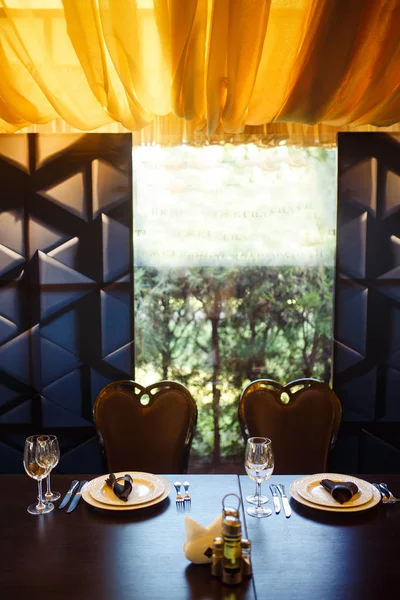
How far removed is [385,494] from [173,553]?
0.75 meters

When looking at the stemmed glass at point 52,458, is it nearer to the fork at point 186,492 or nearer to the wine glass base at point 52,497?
the wine glass base at point 52,497

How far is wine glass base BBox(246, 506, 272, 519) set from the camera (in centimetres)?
178

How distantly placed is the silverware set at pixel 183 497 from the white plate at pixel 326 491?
0.35m

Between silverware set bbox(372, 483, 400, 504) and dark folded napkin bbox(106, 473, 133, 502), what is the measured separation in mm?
792

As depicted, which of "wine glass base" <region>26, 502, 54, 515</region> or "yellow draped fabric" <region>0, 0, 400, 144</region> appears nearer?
"yellow draped fabric" <region>0, 0, 400, 144</region>

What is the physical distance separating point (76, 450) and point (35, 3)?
7.57ft

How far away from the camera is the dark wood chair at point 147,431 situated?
244 cm

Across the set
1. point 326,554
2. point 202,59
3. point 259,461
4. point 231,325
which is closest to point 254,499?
point 259,461

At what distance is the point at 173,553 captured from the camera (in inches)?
60.9

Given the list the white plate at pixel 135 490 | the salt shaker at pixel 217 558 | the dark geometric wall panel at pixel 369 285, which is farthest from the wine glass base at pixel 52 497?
the dark geometric wall panel at pixel 369 285

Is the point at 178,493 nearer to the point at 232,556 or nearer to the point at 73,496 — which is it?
the point at 73,496

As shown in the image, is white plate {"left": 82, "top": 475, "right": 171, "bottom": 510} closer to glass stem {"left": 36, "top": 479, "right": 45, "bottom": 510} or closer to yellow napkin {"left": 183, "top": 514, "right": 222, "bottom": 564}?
glass stem {"left": 36, "top": 479, "right": 45, "bottom": 510}

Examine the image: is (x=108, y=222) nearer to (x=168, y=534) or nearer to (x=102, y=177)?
(x=102, y=177)

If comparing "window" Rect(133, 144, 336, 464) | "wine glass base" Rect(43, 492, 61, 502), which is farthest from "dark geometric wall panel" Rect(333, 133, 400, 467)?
"wine glass base" Rect(43, 492, 61, 502)
